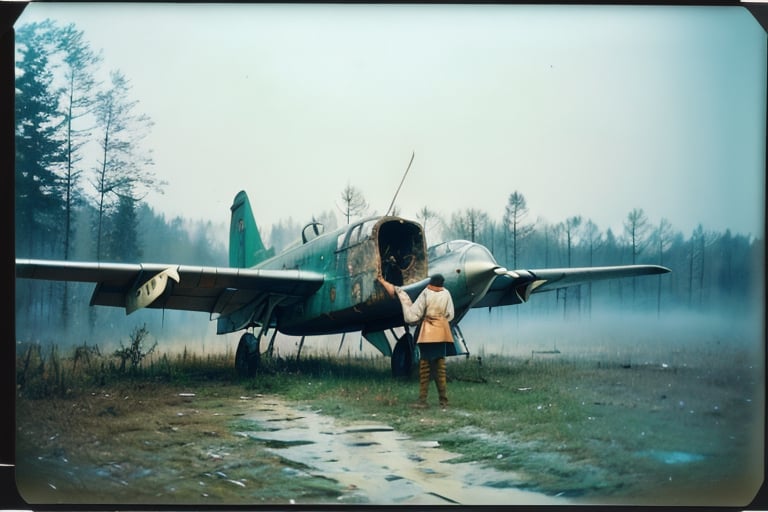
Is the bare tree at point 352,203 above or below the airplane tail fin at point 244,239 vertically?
above

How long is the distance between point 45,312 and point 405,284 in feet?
9.80

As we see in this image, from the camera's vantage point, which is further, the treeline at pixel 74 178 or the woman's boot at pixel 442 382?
the woman's boot at pixel 442 382

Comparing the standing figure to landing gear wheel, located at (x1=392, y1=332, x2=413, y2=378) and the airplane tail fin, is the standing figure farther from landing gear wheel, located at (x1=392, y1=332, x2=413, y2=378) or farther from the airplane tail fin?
the airplane tail fin

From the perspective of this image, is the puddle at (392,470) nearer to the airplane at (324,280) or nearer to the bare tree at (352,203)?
the airplane at (324,280)

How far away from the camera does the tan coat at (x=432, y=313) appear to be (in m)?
7.14

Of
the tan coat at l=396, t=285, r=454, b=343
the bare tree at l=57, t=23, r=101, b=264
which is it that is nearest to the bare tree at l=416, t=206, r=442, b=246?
the tan coat at l=396, t=285, r=454, b=343

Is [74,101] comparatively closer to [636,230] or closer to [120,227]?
[120,227]

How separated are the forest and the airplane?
12 centimetres

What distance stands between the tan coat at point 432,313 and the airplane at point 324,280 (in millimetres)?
93

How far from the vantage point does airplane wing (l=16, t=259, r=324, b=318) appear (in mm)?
7074

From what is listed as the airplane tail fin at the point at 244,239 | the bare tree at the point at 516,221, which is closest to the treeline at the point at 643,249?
the bare tree at the point at 516,221

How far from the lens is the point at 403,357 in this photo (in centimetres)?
727

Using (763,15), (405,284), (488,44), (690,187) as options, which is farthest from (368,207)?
(763,15)

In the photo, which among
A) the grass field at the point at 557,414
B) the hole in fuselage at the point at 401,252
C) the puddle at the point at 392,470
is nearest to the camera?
the puddle at the point at 392,470
